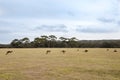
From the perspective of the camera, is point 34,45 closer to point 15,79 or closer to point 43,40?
point 43,40

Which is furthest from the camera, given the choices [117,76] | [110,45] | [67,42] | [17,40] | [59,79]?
[67,42]

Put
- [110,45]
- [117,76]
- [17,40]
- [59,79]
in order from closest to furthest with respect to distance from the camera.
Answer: [59,79] → [117,76] → [110,45] → [17,40]

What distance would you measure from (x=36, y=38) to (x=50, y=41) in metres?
6.86

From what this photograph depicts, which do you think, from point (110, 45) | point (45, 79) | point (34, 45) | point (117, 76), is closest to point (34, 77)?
point (45, 79)

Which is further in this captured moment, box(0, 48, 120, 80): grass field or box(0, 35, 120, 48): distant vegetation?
box(0, 35, 120, 48): distant vegetation

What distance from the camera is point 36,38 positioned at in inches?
5202

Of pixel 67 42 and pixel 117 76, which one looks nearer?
pixel 117 76

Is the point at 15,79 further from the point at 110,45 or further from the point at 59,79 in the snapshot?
the point at 110,45

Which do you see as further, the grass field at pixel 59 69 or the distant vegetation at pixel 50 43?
the distant vegetation at pixel 50 43

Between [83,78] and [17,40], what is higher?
[17,40]

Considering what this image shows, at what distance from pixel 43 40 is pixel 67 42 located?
12.3 metres

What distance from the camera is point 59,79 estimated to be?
61.3 ft

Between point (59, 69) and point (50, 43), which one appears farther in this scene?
point (50, 43)

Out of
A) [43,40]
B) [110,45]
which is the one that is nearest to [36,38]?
[43,40]
